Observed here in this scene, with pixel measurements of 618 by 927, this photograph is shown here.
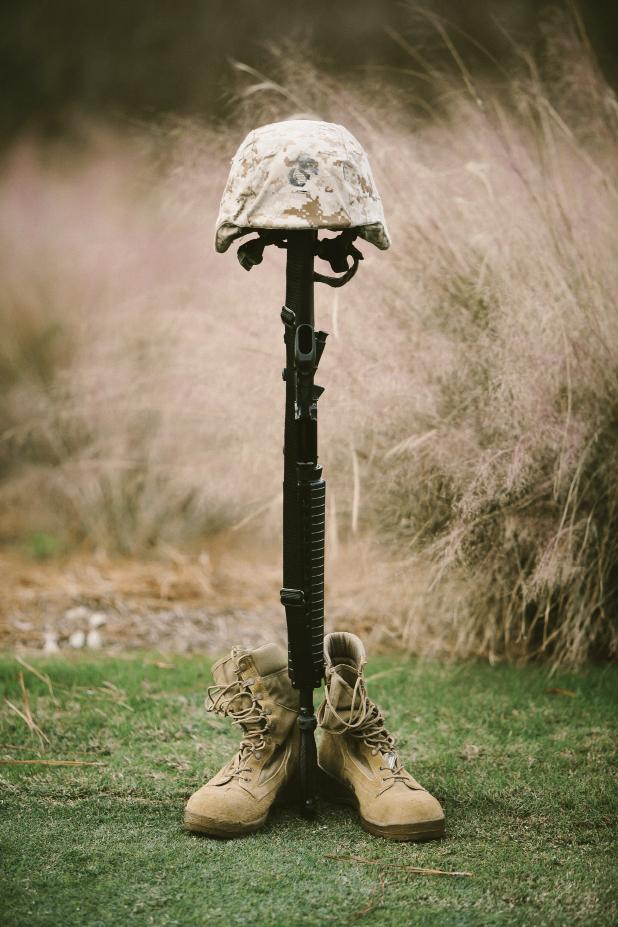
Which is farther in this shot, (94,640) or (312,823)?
(94,640)

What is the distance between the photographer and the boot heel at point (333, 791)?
1.52 metres

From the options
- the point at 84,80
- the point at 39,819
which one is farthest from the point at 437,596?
the point at 84,80

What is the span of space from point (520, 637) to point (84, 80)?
3.20m

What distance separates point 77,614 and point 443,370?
123 cm

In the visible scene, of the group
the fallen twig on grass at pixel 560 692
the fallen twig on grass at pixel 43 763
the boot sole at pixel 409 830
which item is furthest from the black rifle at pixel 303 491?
the fallen twig on grass at pixel 560 692

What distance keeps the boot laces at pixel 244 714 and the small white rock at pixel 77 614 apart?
1.10 meters

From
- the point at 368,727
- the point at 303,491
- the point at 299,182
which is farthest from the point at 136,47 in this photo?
the point at 368,727

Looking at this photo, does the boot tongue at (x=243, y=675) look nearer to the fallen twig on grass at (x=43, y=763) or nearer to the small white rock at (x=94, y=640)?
the fallen twig on grass at (x=43, y=763)

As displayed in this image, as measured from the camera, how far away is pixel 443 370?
A: 2029mm

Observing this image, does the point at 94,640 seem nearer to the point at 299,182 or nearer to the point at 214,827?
the point at 214,827

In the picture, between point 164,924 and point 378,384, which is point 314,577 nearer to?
point 164,924

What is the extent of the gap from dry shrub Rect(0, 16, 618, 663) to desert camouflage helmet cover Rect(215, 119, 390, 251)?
0.67 m

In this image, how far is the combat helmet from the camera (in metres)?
1.30

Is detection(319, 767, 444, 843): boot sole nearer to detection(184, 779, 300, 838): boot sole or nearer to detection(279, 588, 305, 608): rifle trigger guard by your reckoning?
detection(184, 779, 300, 838): boot sole
